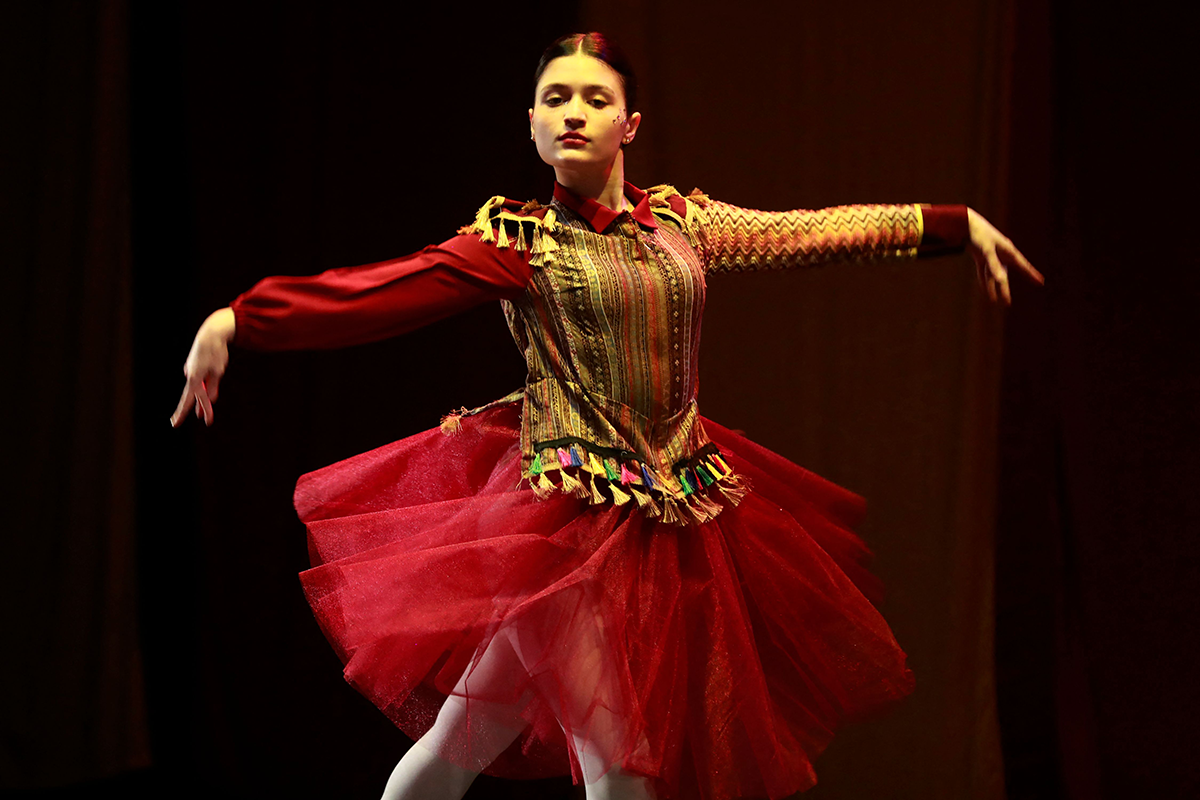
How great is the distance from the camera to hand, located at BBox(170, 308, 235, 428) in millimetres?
1206

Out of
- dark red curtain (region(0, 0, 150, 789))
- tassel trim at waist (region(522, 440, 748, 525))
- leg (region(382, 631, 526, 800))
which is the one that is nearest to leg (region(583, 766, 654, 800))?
leg (region(382, 631, 526, 800))

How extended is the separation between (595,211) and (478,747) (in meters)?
0.67

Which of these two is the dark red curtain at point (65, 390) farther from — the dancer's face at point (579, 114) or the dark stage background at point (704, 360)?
the dancer's face at point (579, 114)

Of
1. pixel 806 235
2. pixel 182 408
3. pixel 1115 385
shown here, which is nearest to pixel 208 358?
pixel 182 408

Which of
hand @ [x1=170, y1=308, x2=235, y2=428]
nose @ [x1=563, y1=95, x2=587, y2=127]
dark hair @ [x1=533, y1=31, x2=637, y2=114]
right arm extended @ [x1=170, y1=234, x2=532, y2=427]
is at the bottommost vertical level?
hand @ [x1=170, y1=308, x2=235, y2=428]

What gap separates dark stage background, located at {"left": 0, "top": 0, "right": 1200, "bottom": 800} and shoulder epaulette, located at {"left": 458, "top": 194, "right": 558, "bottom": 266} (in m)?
1.00

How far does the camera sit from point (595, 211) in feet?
4.79

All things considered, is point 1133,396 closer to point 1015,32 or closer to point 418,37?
point 1015,32

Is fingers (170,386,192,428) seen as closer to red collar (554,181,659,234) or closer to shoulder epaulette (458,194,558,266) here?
shoulder epaulette (458,194,558,266)

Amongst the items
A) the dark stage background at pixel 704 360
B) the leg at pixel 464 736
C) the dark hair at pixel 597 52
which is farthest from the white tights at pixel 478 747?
the dark stage background at pixel 704 360

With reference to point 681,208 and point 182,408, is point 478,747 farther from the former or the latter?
point 681,208

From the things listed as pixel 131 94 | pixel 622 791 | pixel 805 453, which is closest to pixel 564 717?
pixel 622 791

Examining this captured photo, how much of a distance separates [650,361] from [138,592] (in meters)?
1.65

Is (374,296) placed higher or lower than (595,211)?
lower
